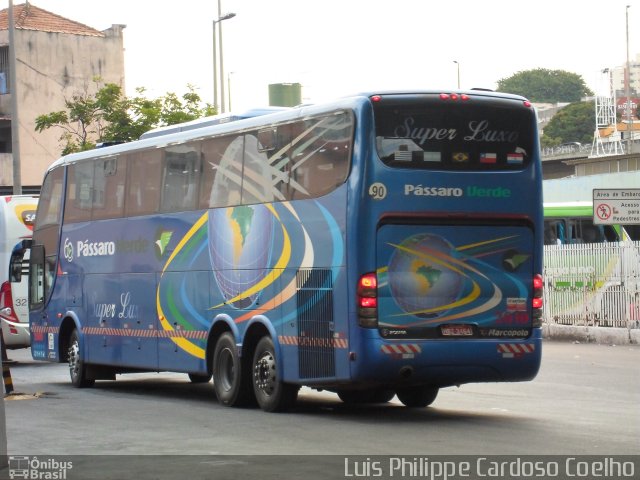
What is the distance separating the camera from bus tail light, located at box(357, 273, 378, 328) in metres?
14.1

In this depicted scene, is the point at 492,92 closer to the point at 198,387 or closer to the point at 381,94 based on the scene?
the point at 381,94

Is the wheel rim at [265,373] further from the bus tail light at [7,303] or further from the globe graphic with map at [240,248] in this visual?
the bus tail light at [7,303]

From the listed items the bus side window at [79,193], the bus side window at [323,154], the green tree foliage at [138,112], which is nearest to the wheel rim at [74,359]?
the bus side window at [79,193]

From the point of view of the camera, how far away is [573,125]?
5561 inches

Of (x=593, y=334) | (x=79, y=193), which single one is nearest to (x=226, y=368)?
(x=79, y=193)

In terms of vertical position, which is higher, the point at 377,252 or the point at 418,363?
the point at 377,252

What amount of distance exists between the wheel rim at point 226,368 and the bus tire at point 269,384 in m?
0.61

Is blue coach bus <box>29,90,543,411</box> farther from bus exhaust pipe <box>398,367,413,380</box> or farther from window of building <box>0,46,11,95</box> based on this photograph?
window of building <box>0,46,11,95</box>

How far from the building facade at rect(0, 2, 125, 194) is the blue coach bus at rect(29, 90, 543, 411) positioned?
4434cm

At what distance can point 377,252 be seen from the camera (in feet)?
46.4

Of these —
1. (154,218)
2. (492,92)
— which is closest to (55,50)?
(154,218)

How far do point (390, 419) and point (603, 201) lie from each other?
1368 cm

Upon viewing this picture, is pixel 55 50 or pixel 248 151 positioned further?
pixel 55 50

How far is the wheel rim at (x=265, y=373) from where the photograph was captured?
15555 millimetres
